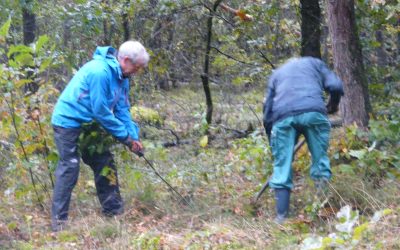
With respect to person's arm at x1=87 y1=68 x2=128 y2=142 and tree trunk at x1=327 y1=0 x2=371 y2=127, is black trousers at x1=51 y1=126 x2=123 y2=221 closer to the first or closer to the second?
person's arm at x1=87 y1=68 x2=128 y2=142

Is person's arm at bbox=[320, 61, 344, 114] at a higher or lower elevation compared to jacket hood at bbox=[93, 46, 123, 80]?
lower

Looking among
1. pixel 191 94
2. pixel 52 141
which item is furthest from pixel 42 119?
pixel 191 94

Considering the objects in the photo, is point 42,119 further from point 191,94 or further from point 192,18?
point 191,94

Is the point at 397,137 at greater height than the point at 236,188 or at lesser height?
greater

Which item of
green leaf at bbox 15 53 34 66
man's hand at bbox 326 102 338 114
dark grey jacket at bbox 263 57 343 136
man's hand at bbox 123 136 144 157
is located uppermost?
green leaf at bbox 15 53 34 66

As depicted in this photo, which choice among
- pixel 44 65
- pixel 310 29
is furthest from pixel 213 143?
pixel 44 65

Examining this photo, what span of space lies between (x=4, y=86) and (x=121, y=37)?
632 cm

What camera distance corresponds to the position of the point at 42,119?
264 inches

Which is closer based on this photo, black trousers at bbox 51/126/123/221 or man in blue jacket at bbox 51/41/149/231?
man in blue jacket at bbox 51/41/149/231

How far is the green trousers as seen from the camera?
5582 mm

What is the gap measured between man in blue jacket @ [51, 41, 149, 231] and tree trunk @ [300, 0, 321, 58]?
371 centimetres

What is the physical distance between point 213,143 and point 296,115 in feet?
16.5

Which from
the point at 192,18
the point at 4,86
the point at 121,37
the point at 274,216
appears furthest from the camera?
the point at 121,37

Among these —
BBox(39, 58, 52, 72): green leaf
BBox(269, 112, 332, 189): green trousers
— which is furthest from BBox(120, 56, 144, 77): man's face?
BBox(269, 112, 332, 189): green trousers
